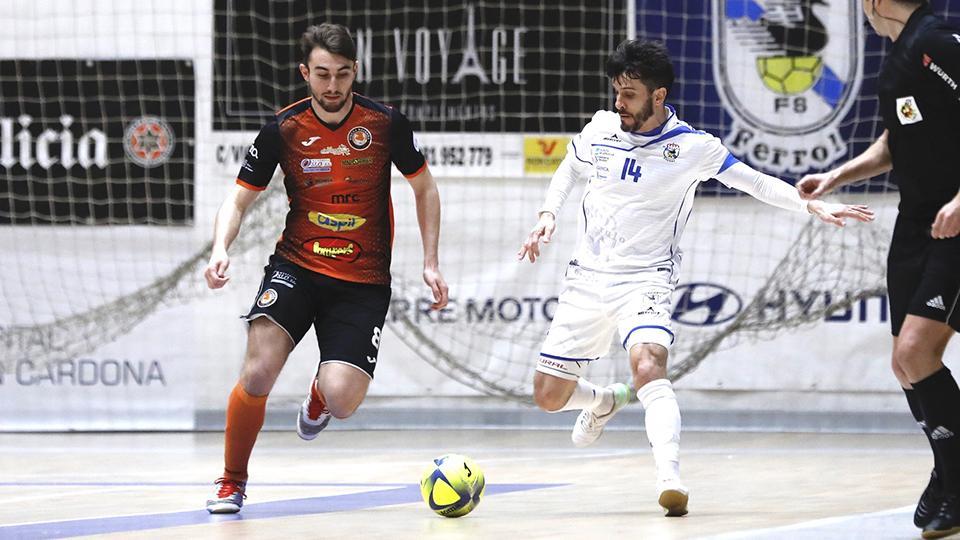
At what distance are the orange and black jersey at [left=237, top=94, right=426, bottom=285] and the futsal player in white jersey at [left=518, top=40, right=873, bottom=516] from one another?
0.70m

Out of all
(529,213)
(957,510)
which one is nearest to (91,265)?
(529,213)

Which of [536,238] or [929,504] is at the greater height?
[536,238]

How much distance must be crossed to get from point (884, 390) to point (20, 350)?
250 inches

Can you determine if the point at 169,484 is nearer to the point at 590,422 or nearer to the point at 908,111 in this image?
the point at 590,422

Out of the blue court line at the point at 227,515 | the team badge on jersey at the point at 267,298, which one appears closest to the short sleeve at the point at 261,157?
the team badge on jersey at the point at 267,298

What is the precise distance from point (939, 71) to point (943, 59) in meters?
0.04

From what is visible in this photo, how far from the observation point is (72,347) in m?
11.2

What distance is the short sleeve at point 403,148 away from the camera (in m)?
6.62

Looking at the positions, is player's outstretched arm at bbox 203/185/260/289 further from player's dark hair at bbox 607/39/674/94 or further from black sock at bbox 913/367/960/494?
black sock at bbox 913/367/960/494

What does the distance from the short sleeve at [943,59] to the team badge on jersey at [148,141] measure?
7182mm

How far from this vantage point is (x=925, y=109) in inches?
206

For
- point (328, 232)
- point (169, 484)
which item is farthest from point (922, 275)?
point (169, 484)

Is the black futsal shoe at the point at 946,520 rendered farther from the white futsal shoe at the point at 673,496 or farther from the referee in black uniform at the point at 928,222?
the white futsal shoe at the point at 673,496

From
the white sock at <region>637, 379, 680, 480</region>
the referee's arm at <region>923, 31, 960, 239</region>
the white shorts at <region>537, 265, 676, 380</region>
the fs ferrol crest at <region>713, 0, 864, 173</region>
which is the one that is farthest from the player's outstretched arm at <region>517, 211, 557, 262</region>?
the fs ferrol crest at <region>713, 0, 864, 173</region>
